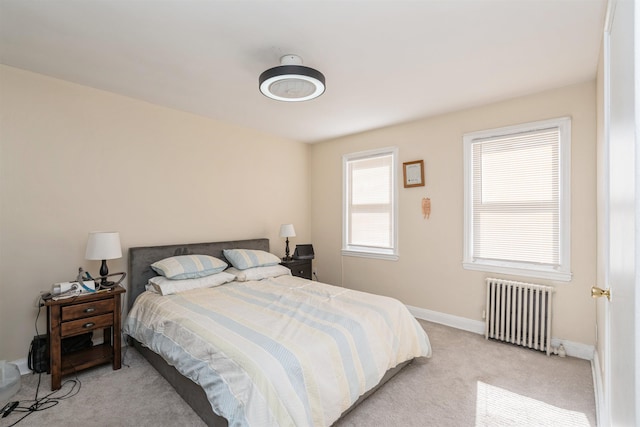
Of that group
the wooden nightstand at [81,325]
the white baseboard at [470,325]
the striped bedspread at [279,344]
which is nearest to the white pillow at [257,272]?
the striped bedspread at [279,344]

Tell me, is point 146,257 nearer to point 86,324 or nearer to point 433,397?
point 86,324

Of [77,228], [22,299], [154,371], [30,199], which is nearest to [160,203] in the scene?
[77,228]

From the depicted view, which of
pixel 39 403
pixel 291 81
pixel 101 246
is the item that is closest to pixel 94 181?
pixel 101 246

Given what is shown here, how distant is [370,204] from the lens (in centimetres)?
441

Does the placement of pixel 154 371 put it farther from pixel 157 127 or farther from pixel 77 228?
pixel 157 127

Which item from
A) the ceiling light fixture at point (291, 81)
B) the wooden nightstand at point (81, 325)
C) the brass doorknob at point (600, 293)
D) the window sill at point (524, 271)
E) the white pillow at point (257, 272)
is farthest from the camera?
the white pillow at point (257, 272)

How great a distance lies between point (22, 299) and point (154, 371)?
1.28 metres

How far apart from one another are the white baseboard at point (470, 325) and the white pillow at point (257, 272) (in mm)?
1754

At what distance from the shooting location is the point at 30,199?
103 inches

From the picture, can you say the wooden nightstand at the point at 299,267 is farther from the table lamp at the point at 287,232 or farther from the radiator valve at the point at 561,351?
the radiator valve at the point at 561,351

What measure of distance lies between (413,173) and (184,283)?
2.94 meters

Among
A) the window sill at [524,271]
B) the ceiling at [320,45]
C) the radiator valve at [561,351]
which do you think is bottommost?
the radiator valve at [561,351]

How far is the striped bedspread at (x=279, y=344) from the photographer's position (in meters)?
1.59

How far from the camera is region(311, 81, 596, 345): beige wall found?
2777mm
